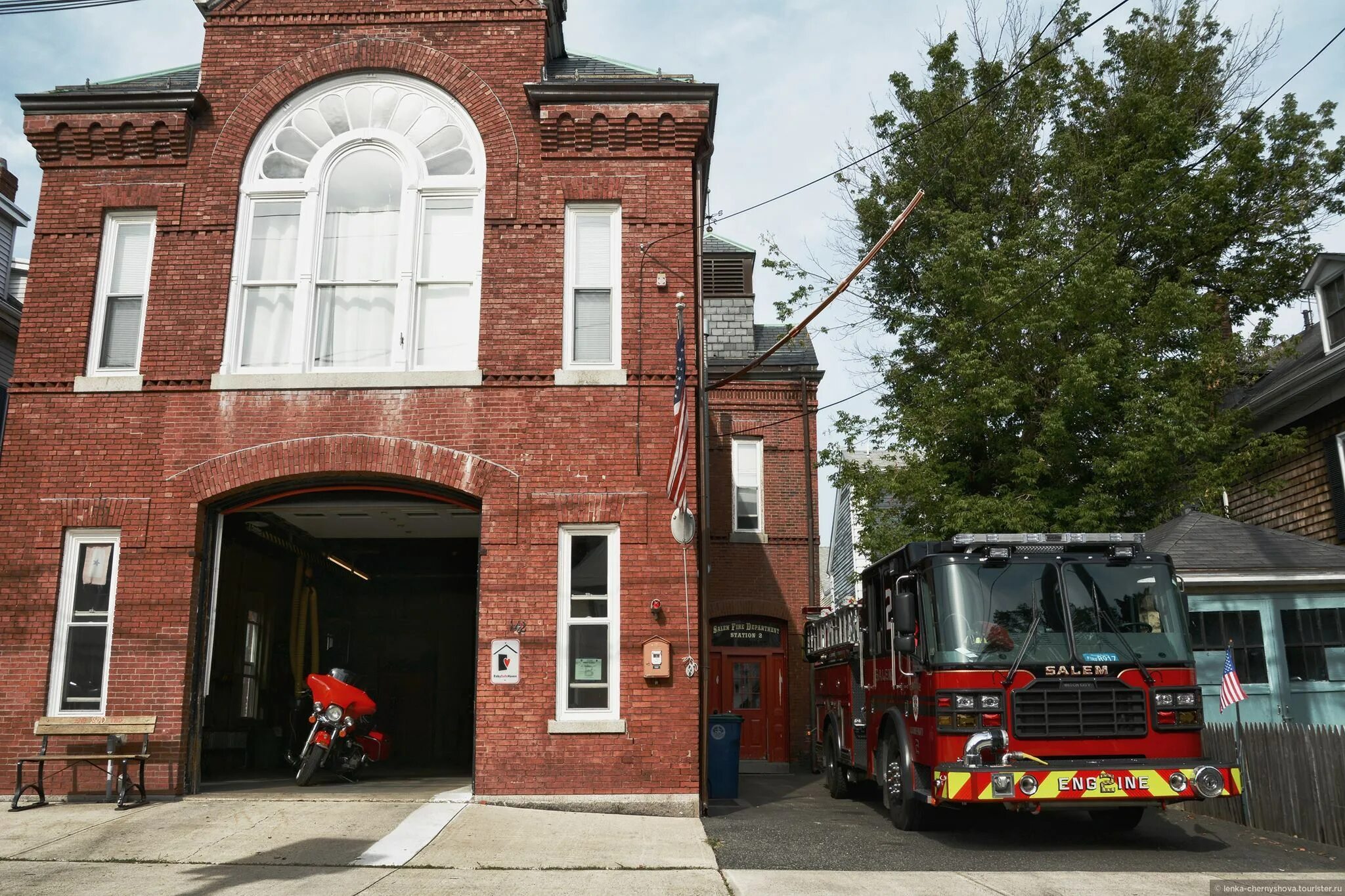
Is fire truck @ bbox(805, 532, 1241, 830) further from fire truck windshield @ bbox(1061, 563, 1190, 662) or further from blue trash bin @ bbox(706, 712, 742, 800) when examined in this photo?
blue trash bin @ bbox(706, 712, 742, 800)

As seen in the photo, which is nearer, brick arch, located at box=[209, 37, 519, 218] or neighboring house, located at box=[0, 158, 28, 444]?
brick arch, located at box=[209, 37, 519, 218]

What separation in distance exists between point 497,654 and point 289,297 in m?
5.25

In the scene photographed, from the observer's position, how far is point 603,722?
12297mm

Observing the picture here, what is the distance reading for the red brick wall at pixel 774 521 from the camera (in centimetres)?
2333

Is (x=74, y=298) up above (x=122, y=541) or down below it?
above

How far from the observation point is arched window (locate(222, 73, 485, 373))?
13562 mm

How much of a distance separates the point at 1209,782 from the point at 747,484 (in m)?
15.2

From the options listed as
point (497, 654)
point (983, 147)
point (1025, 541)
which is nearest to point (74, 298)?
point (497, 654)

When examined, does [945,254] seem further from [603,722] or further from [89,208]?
[89,208]

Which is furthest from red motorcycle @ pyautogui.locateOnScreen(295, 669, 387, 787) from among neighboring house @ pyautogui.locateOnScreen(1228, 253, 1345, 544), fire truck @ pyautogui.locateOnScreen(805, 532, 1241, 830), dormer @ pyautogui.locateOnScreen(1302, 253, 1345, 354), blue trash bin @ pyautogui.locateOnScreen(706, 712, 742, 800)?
dormer @ pyautogui.locateOnScreen(1302, 253, 1345, 354)

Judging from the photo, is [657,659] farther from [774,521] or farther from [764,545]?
[774,521]

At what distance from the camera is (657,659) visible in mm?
12414

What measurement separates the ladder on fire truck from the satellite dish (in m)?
2.42

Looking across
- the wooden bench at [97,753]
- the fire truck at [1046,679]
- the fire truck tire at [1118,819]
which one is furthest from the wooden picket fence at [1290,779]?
the wooden bench at [97,753]
